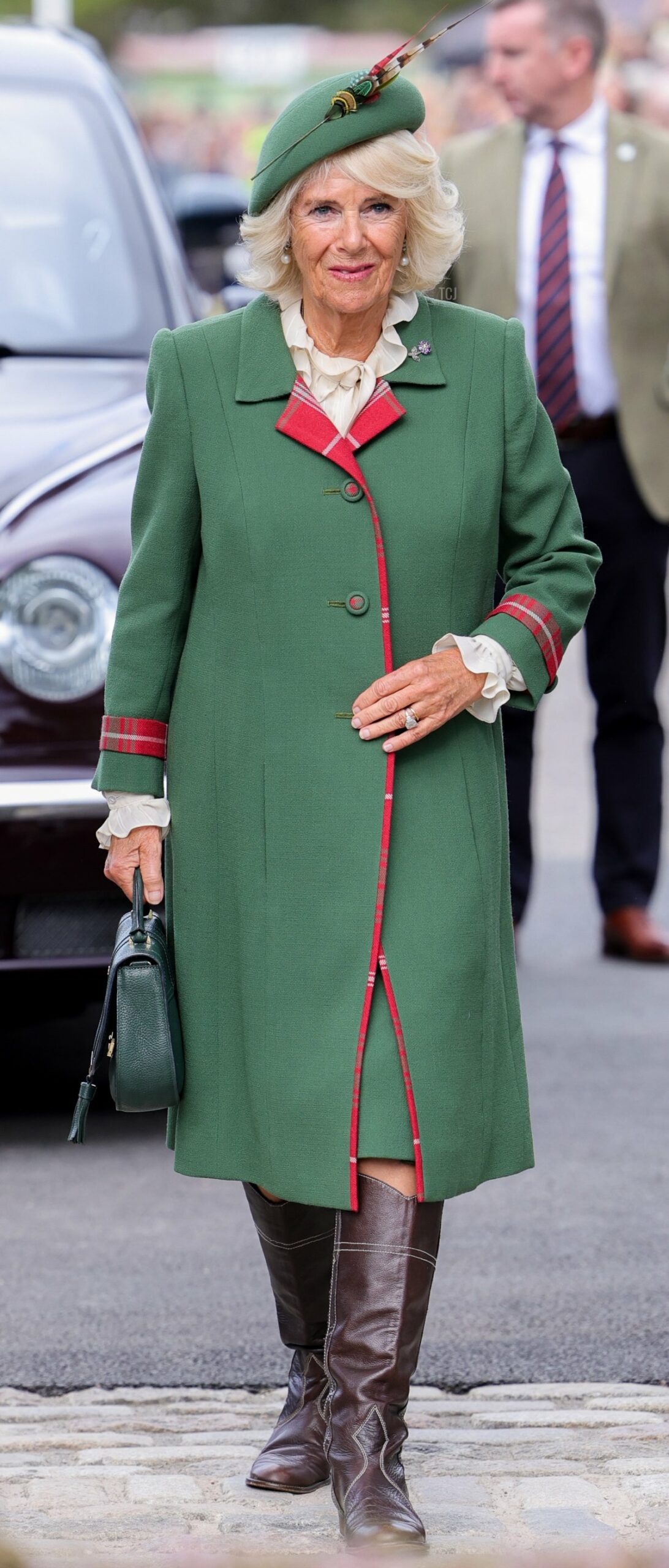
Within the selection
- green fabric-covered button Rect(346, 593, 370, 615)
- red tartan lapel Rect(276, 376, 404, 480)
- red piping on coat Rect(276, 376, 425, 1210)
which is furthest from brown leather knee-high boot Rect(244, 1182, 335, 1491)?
Answer: red tartan lapel Rect(276, 376, 404, 480)

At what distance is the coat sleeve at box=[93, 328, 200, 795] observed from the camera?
333 centimetres

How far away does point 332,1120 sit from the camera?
3240 mm

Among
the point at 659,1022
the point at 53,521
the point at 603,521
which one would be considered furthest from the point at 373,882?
the point at 603,521

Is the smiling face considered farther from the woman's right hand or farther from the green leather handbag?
the green leather handbag

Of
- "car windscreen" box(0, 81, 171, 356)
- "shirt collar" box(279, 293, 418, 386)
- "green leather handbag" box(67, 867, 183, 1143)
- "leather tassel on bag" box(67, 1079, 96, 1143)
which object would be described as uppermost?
"car windscreen" box(0, 81, 171, 356)

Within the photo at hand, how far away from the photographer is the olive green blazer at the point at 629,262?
21.8ft

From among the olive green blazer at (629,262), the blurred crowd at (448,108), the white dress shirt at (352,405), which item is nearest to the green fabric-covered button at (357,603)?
the white dress shirt at (352,405)

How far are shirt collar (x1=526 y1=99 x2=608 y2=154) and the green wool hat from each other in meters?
3.49

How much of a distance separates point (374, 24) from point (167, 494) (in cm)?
6399

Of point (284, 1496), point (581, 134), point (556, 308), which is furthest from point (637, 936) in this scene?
point (284, 1496)

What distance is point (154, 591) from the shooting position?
3344 millimetres

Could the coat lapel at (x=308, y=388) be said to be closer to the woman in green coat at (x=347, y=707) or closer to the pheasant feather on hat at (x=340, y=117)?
the woman in green coat at (x=347, y=707)

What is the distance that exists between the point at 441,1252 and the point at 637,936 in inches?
103

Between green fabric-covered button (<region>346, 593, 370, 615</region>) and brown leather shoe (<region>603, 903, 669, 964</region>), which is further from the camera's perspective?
brown leather shoe (<region>603, 903, 669, 964</region>)
